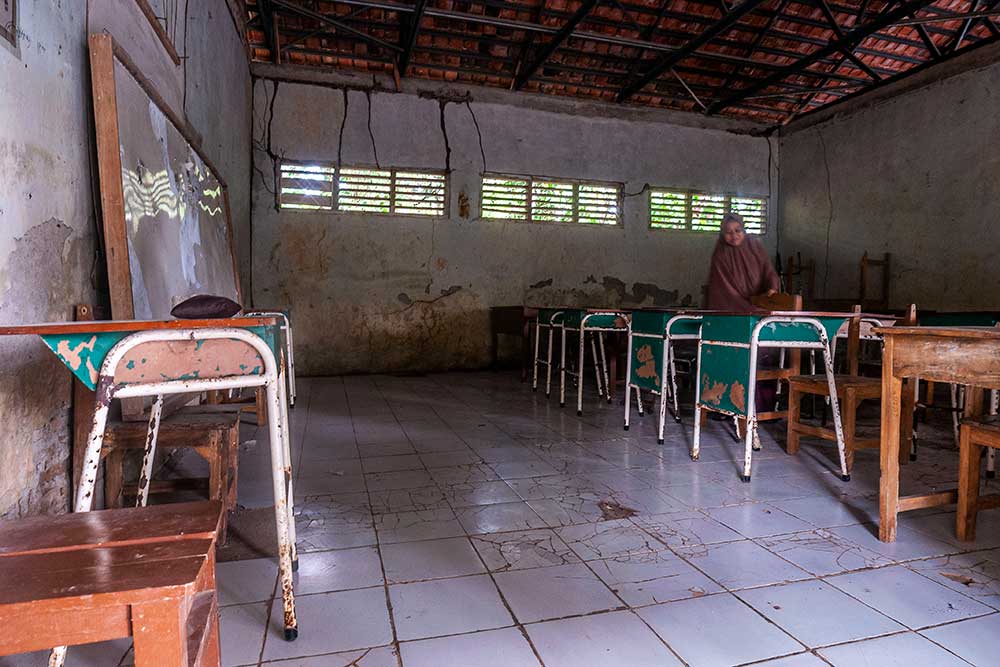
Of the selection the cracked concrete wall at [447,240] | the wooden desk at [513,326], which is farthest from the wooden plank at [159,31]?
the wooden desk at [513,326]

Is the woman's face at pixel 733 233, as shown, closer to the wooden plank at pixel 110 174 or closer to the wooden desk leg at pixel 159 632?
the wooden plank at pixel 110 174

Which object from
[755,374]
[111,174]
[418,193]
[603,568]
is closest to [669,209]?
[418,193]

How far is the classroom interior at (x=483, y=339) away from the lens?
4.23 feet

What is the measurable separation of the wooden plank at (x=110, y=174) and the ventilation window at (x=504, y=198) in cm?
543

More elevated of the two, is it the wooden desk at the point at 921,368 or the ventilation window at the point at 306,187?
the ventilation window at the point at 306,187

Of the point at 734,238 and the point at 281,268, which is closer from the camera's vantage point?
the point at 734,238

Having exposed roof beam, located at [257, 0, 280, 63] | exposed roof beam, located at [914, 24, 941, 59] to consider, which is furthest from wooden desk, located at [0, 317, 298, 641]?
exposed roof beam, located at [914, 24, 941, 59]

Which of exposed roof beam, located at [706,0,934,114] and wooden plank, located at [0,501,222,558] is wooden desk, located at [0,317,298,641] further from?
exposed roof beam, located at [706,0,934,114]

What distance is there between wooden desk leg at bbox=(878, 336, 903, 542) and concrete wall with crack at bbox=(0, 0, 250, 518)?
2616 millimetres

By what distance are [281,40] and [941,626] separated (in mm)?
7020

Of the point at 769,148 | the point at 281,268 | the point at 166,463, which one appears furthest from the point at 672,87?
the point at 166,463

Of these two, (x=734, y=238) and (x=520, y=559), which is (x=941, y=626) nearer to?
(x=520, y=559)

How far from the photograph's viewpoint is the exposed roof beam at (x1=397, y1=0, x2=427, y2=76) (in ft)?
17.1

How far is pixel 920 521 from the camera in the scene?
2.11 metres
